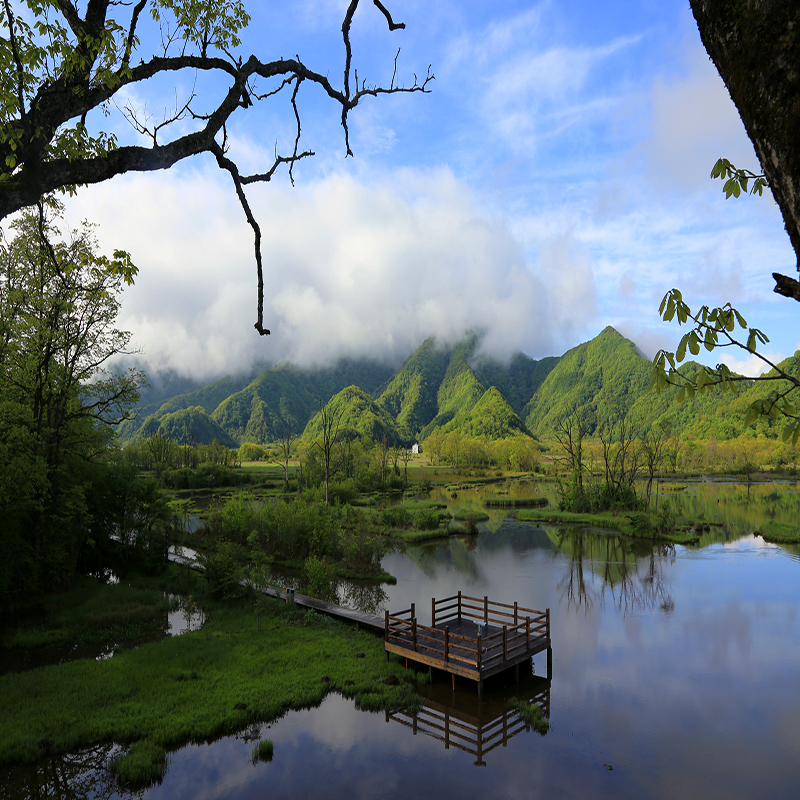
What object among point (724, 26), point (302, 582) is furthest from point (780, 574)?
point (724, 26)

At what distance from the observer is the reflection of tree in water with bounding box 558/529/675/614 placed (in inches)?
879

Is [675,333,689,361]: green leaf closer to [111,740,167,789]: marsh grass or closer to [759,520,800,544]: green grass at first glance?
[111,740,167,789]: marsh grass

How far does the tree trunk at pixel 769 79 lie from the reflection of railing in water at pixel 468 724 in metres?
12.4

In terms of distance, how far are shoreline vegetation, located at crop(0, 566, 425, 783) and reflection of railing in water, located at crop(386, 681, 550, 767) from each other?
18.5 inches

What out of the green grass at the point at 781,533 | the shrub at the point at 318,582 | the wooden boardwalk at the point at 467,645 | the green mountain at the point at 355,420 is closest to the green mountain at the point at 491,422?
the green mountain at the point at 355,420

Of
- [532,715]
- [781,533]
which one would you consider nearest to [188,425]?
[781,533]

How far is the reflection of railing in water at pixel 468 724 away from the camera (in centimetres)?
1148

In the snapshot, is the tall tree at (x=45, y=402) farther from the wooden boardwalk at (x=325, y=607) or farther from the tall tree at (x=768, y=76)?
the tall tree at (x=768, y=76)

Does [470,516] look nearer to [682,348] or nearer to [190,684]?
[190,684]

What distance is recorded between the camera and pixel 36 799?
920cm

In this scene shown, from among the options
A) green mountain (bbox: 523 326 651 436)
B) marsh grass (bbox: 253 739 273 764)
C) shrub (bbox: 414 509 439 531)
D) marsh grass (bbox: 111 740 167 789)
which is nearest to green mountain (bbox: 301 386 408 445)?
green mountain (bbox: 523 326 651 436)

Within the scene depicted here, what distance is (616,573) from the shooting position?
26.9m

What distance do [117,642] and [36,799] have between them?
7980 mm

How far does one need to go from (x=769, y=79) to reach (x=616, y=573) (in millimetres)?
29022
